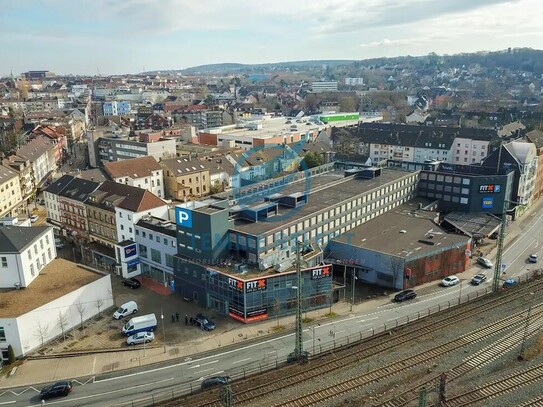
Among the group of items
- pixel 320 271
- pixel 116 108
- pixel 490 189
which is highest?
pixel 116 108

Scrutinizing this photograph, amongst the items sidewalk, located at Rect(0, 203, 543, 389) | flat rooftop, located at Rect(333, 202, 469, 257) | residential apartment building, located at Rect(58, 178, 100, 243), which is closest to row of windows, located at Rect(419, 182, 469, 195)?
flat rooftop, located at Rect(333, 202, 469, 257)

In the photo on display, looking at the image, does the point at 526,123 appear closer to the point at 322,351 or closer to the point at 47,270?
the point at 322,351

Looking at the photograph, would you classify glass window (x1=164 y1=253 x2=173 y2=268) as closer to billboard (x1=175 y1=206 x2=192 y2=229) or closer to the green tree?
billboard (x1=175 y1=206 x2=192 y2=229)

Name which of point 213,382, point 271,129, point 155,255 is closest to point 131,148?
point 271,129

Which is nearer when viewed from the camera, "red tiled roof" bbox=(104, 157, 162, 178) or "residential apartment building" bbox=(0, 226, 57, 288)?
"residential apartment building" bbox=(0, 226, 57, 288)

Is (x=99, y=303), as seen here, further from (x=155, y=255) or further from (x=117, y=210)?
(x=117, y=210)

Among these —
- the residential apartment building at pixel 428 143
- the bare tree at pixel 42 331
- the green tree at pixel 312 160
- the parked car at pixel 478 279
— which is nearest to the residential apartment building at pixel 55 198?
the bare tree at pixel 42 331

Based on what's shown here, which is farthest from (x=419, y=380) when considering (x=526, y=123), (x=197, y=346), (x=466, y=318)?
(x=526, y=123)
